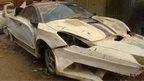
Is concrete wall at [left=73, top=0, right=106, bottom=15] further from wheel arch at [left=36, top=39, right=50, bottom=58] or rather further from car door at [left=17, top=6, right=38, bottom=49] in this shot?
wheel arch at [left=36, top=39, right=50, bottom=58]

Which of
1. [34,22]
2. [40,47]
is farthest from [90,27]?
[34,22]

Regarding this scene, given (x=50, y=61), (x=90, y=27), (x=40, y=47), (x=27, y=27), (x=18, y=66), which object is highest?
(x=90, y=27)

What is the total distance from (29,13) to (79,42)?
7.82 feet

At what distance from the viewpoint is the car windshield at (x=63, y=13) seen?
7336 mm

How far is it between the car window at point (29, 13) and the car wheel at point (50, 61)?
49.6 inches

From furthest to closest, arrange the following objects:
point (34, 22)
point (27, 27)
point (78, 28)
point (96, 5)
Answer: point (96, 5) → point (27, 27) → point (34, 22) → point (78, 28)

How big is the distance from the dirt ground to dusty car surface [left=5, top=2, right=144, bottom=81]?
287mm

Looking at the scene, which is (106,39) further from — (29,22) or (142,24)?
(142,24)

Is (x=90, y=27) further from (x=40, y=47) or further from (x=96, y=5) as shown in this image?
(x=96, y=5)

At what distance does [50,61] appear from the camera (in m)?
6.57

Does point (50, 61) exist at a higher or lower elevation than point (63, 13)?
lower

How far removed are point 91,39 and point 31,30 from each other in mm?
1857

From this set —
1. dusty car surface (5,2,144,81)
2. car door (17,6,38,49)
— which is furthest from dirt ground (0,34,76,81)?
car door (17,6,38,49)

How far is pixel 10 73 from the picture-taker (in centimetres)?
681
